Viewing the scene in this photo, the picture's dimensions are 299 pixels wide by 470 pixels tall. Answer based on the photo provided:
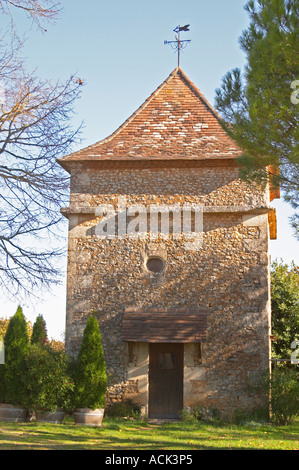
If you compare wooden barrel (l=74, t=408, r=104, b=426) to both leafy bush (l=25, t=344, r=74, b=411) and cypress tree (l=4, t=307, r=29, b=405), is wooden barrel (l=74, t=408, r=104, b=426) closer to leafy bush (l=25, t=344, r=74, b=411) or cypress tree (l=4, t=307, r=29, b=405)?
leafy bush (l=25, t=344, r=74, b=411)

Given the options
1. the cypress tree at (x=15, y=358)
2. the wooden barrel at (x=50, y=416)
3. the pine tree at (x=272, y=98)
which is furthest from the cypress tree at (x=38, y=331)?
the pine tree at (x=272, y=98)

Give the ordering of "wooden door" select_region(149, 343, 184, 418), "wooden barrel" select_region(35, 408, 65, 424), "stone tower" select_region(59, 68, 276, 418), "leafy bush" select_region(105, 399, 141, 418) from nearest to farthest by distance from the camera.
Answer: "wooden barrel" select_region(35, 408, 65, 424), "leafy bush" select_region(105, 399, 141, 418), "stone tower" select_region(59, 68, 276, 418), "wooden door" select_region(149, 343, 184, 418)

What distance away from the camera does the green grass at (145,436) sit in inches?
376

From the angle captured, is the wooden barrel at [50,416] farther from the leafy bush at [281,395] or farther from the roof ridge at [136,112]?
the roof ridge at [136,112]

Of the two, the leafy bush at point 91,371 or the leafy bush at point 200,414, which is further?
the leafy bush at point 200,414

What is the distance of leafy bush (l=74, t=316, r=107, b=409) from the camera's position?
12359 mm

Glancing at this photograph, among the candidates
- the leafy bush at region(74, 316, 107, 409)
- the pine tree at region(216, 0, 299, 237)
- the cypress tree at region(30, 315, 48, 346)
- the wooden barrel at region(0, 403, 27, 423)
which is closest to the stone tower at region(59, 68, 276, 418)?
the leafy bush at region(74, 316, 107, 409)

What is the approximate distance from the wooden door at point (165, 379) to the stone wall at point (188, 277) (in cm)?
36

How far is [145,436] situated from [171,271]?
430 cm

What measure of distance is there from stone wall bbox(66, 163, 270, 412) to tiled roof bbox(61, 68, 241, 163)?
431 millimetres

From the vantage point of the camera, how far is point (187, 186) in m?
14.2
